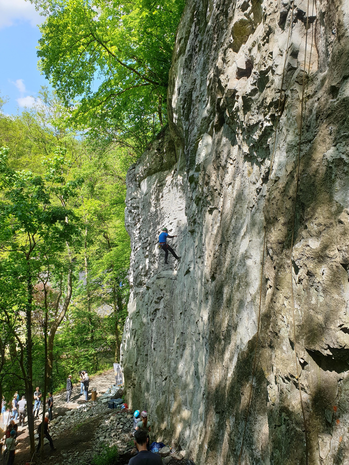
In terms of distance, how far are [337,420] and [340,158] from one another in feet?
6.95

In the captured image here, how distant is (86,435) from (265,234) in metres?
10.2

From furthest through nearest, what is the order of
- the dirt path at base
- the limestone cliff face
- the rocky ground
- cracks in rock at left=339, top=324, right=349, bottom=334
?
the dirt path at base, the rocky ground, the limestone cliff face, cracks in rock at left=339, top=324, right=349, bottom=334

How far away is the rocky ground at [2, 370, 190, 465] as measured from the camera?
828cm

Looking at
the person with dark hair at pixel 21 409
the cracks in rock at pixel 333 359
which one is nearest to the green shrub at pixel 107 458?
the cracks in rock at pixel 333 359

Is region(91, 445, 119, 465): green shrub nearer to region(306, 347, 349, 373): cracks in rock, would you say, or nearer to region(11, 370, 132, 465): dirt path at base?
region(11, 370, 132, 465): dirt path at base

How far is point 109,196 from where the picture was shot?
20.5 m

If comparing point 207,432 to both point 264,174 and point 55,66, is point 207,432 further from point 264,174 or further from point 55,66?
point 55,66

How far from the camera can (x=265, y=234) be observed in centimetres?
365

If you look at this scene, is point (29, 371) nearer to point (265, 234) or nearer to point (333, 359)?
point (265, 234)

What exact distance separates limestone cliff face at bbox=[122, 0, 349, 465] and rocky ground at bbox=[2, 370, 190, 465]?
1745 mm

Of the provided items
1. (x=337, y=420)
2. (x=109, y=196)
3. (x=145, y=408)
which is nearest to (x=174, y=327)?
(x=145, y=408)

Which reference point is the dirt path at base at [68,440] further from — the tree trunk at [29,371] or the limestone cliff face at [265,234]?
the limestone cliff face at [265,234]

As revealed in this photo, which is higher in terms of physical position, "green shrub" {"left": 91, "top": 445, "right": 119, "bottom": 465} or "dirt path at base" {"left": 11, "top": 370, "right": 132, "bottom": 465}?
"green shrub" {"left": 91, "top": 445, "right": 119, "bottom": 465}

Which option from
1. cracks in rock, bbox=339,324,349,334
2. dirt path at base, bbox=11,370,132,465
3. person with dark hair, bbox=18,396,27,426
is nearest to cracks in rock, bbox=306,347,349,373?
cracks in rock, bbox=339,324,349,334
